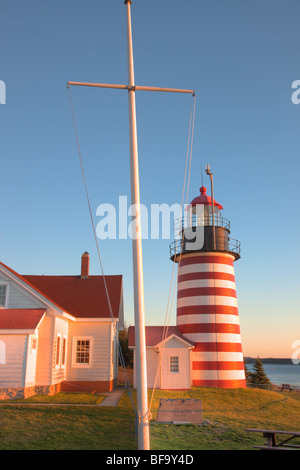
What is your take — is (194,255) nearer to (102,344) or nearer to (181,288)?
(181,288)

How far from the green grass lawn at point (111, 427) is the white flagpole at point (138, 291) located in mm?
2194

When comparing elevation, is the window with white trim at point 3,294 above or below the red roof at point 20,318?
above

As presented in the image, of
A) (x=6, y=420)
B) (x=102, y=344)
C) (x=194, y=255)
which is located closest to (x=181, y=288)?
(x=194, y=255)

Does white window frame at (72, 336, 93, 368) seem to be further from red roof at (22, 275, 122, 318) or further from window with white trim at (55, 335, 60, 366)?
window with white trim at (55, 335, 60, 366)

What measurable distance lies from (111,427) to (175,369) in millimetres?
12041

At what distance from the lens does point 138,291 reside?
728 cm

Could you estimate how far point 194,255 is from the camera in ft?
83.4

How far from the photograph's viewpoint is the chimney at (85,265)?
83.0ft

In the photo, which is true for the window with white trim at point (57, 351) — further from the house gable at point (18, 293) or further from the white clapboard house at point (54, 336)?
the house gable at point (18, 293)

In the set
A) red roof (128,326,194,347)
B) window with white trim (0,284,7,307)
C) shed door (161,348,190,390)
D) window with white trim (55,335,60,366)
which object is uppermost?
window with white trim (0,284,7,307)

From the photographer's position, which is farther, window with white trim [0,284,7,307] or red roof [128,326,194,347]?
red roof [128,326,194,347]

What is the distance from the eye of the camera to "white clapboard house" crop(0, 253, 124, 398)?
1647 cm

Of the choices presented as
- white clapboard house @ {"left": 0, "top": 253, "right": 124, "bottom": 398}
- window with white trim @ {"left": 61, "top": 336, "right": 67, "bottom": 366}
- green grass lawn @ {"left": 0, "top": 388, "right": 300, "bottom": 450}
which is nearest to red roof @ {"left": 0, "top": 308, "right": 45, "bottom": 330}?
white clapboard house @ {"left": 0, "top": 253, "right": 124, "bottom": 398}

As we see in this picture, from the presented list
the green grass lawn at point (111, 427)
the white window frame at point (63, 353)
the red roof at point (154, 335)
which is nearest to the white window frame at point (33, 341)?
the green grass lawn at point (111, 427)
